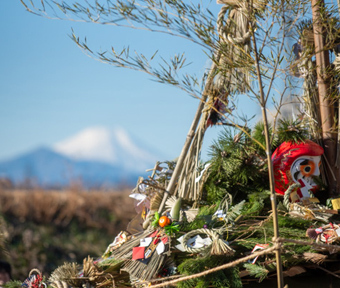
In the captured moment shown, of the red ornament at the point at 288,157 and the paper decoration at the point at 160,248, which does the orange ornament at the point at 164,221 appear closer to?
the paper decoration at the point at 160,248

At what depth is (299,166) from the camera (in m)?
2.14

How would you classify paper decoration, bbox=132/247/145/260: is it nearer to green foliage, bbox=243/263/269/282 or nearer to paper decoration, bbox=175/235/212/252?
paper decoration, bbox=175/235/212/252

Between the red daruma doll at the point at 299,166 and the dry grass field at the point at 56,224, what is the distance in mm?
4470

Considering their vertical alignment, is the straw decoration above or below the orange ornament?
below

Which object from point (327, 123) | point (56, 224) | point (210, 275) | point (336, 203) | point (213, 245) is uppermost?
point (327, 123)

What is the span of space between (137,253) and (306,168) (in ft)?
2.91

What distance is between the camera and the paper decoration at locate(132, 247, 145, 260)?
184 cm

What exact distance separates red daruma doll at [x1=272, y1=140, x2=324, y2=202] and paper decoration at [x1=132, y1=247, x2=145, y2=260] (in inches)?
29.2

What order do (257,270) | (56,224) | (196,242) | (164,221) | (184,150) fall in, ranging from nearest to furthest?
(257,270) → (196,242) → (164,221) → (184,150) → (56,224)

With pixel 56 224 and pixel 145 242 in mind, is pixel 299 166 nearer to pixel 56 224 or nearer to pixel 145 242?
pixel 145 242

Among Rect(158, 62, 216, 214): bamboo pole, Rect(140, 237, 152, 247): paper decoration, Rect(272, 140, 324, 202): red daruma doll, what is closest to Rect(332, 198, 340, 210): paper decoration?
Rect(272, 140, 324, 202): red daruma doll

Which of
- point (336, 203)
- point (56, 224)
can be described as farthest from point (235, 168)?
point (56, 224)

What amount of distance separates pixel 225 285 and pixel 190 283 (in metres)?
0.13

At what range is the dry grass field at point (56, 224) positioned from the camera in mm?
6148
